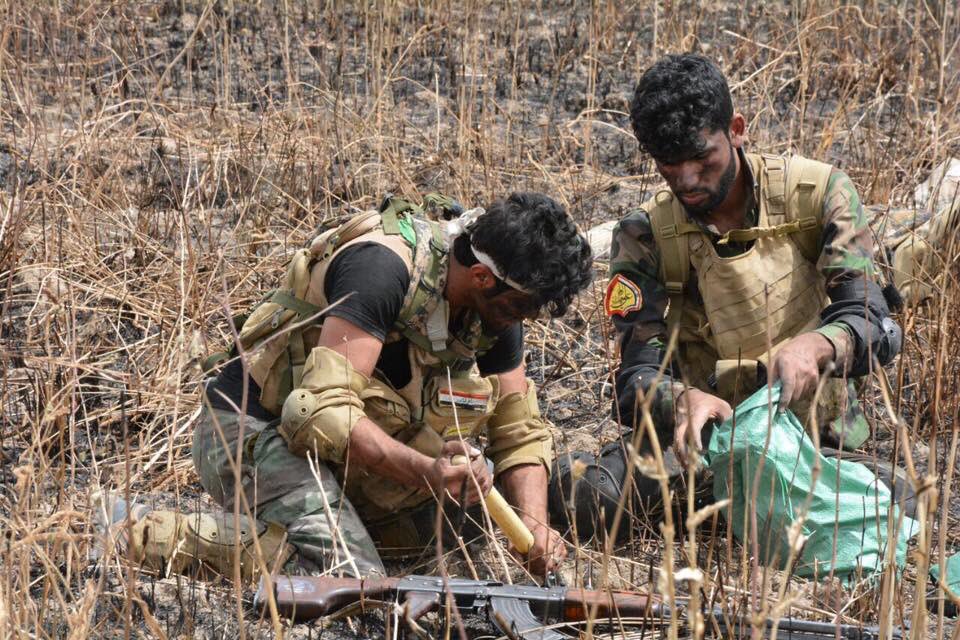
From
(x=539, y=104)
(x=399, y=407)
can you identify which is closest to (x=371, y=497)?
(x=399, y=407)

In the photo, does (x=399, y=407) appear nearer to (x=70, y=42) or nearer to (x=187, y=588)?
(x=187, y=588)

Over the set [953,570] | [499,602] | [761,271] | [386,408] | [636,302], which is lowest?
[953,570]

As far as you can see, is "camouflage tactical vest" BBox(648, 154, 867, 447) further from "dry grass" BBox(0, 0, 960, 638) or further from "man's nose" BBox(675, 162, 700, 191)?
"dry grass" BBox(0, 0, 960, 638)

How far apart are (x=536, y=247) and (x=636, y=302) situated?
623 millimetres

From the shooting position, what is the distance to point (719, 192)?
3723 millimetres

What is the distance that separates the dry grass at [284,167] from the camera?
371cm

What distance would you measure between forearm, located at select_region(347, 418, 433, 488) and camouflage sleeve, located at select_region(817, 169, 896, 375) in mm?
1149

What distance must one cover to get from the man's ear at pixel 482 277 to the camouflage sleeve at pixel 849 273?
0.90 metres

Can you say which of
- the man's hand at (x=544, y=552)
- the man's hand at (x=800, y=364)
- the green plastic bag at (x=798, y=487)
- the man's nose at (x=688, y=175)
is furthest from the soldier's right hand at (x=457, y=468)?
the man's nose at (x=688, y=175)

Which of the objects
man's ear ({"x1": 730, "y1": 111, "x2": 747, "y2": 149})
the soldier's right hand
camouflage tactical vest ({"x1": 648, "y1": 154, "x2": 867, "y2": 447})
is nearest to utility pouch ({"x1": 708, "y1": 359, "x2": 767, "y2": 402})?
camouflage tactical vest ({"x1": 648, "y1": 154, "x2": 867, "y2": 447})

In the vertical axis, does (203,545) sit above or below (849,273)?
below

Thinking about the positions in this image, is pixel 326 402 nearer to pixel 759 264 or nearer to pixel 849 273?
pixel 759 264

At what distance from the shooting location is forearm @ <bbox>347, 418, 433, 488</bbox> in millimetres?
3287

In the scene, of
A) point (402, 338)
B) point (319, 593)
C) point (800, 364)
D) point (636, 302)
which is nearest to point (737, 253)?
point (636, 302)
